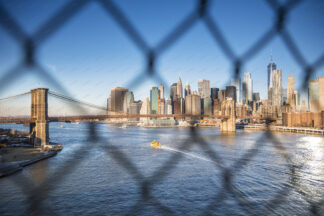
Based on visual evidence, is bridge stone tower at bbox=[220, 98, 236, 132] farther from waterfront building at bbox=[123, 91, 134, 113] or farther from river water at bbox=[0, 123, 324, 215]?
waterfront building at bbox=[123, 91, 134, 113]

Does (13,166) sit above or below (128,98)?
below

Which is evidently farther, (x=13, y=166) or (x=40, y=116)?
(x=40, y=116)

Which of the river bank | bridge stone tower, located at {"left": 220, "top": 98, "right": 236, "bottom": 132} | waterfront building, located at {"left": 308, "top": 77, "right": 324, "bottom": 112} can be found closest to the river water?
the river bank

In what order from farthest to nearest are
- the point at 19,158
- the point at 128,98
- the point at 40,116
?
the point at 40,116 < the point at 19,158 < the point at 128,98

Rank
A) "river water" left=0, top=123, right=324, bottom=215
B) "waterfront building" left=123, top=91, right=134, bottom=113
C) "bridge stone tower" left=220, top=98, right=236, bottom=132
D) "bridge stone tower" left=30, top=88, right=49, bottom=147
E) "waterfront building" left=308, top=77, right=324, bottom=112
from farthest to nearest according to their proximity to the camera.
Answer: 1. "bridge stone tower" left=220, top=98, right=236, bottom=132
2. "bridge stone tower" left=30, top=88, right=49, bottom=147
3. "river water" left=0, top=123, right=324, bottom=215
4. "waterfront building" left=308, top=77, right=324, bottom=112
5. "waterfront building" left=123, top=91, right=134, bottom=113

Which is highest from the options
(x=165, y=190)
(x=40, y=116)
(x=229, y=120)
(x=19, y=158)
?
(x=40, y=116)

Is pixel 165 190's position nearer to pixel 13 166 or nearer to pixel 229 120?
pixel 13 166

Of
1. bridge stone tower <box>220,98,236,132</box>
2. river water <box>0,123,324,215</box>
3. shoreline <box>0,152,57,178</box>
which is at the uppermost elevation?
bridge stone tower <box>220,98,236,132</box>

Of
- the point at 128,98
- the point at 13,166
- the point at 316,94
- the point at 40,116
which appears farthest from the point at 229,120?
the point at 128,98

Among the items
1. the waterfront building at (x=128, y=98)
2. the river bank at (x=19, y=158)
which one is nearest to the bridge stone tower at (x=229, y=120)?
the river bank at (x=19, y=158)

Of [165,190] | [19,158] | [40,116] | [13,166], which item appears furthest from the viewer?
[40,116]
